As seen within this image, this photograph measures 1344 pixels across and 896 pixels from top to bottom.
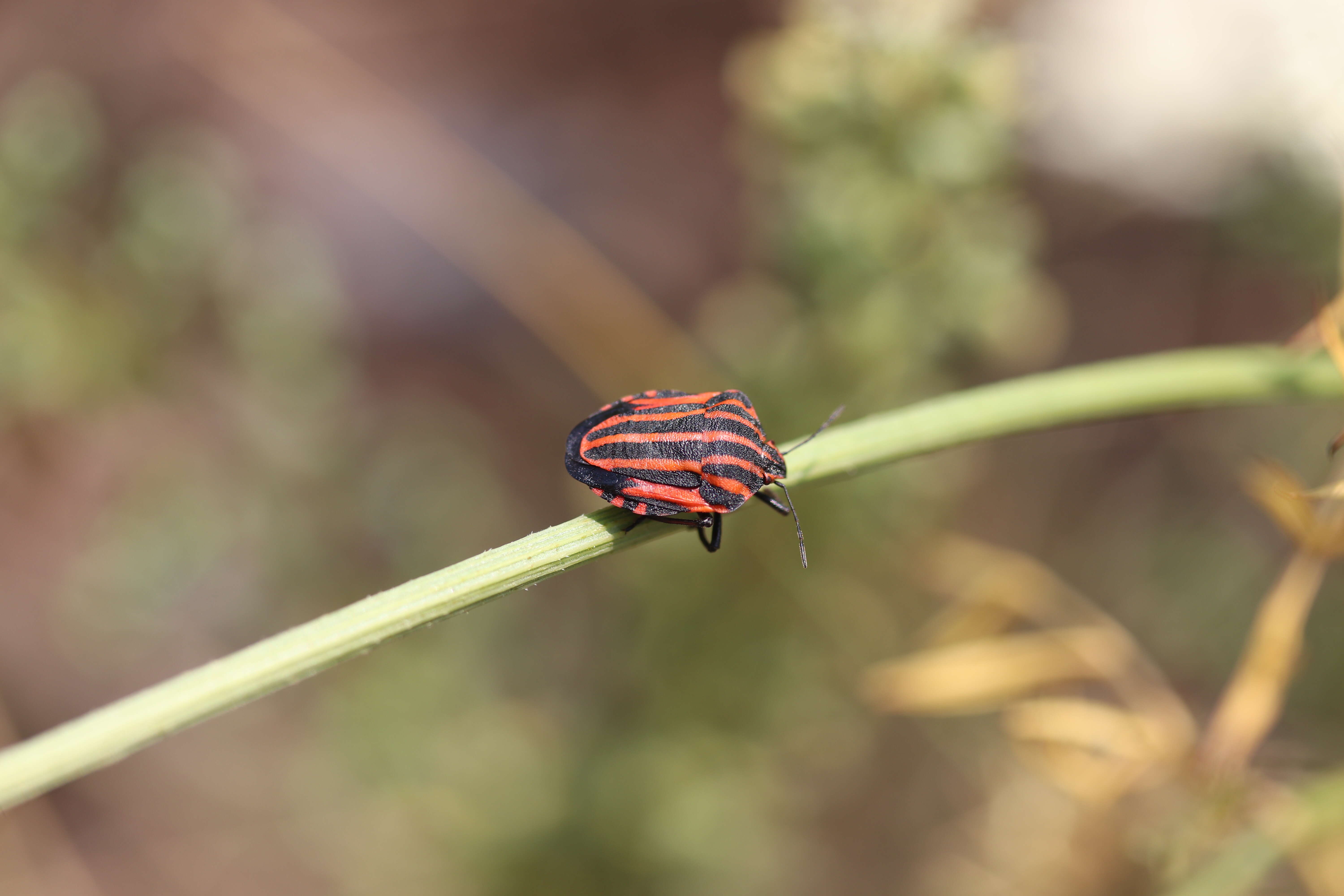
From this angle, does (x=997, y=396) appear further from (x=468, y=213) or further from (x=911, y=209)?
(x=468, y=213)

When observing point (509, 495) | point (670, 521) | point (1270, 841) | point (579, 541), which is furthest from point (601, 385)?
point (1270, 841)

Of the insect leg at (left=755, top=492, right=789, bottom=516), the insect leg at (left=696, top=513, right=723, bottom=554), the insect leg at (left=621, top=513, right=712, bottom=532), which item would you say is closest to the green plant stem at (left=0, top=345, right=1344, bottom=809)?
the insect leg at (left=621, top=513, right=712, bottom=532)

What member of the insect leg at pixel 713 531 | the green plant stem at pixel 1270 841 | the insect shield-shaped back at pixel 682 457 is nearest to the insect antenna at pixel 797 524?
the insect shield-shaped back at pixel 682 457

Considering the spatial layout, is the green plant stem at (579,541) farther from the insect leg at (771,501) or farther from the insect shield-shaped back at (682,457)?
the insect leg at (771,501)

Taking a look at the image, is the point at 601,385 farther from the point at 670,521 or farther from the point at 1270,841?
the point at 1270,841

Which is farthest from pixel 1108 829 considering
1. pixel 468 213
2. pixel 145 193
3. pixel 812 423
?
pixel 145 193
